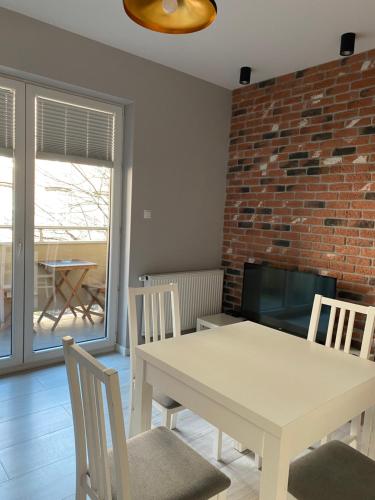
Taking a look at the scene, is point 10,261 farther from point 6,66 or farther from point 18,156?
point 6,66

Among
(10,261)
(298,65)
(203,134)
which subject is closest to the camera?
(10,261)

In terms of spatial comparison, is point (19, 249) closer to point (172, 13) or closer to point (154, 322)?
point (154, 322)

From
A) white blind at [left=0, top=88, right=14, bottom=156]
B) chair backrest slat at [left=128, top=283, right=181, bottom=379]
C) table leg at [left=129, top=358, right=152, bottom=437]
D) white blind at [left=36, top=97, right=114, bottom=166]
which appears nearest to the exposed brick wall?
white blind at [left=36, top=97, right=114, bottom=166]

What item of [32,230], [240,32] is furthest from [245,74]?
[32,230]

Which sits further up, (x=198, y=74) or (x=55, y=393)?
(x=198, y=74)

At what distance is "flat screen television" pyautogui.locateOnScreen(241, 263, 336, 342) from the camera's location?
310cm

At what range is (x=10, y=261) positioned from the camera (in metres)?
2.98

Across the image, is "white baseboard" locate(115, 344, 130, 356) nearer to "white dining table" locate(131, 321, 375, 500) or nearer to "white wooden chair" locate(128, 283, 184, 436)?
"white wooden chair" locate(128, 283, 184, 436)

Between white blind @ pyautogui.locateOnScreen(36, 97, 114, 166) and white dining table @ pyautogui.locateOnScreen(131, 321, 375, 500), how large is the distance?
206 centimetres

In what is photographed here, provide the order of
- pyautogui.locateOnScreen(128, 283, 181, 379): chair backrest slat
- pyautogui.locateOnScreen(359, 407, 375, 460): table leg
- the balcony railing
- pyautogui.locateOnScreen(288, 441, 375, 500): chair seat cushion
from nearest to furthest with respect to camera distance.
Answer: pyautogui.locateOnScreen(288, 441, 375, 500): chair seat cushion → pyautogui.locateOnScreen(359, 407, 375, 460): table leg → pyautogui.locateOnScreen(128, 283, 181, 379): chair backrest slat → the balcony railing

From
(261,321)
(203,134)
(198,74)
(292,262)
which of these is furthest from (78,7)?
(261,321)

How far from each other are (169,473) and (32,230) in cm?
230

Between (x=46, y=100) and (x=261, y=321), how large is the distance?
2719mm

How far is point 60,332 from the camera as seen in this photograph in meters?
3.40
